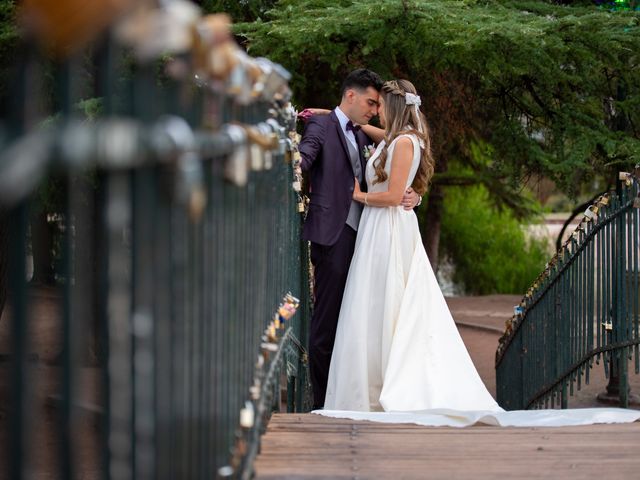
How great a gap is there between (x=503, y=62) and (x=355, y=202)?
261 cm

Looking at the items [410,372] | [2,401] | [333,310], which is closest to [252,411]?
[410,372]

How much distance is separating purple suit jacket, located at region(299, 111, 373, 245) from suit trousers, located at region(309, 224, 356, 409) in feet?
0.40

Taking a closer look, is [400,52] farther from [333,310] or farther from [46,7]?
[46,7]

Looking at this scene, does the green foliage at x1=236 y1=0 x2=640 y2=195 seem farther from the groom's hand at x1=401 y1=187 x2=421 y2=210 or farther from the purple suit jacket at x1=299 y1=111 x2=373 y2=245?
the groom's hand at x1=401 y1=187 x2=421 y2=210

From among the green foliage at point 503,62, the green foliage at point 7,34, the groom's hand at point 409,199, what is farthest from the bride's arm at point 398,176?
the green foliage at point 7,34

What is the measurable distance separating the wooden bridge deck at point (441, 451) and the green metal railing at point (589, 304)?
2.54m

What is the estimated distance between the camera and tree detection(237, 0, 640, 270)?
28.7 feet

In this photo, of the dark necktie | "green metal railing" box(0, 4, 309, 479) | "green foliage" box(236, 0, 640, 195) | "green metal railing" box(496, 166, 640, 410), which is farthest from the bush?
"green metal railing" box(0, 4, 309, 479)

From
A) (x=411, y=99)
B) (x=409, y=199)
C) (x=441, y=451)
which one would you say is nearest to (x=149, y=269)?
(x=441, y=451)

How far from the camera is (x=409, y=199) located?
7.07m

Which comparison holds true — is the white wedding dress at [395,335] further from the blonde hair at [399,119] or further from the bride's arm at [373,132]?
the bride's arm at [373,132]

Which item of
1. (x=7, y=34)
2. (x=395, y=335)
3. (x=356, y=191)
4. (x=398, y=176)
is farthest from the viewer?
(x=7, y=34)

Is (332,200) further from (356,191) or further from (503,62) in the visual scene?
(503,62)

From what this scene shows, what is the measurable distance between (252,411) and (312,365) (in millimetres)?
4322
